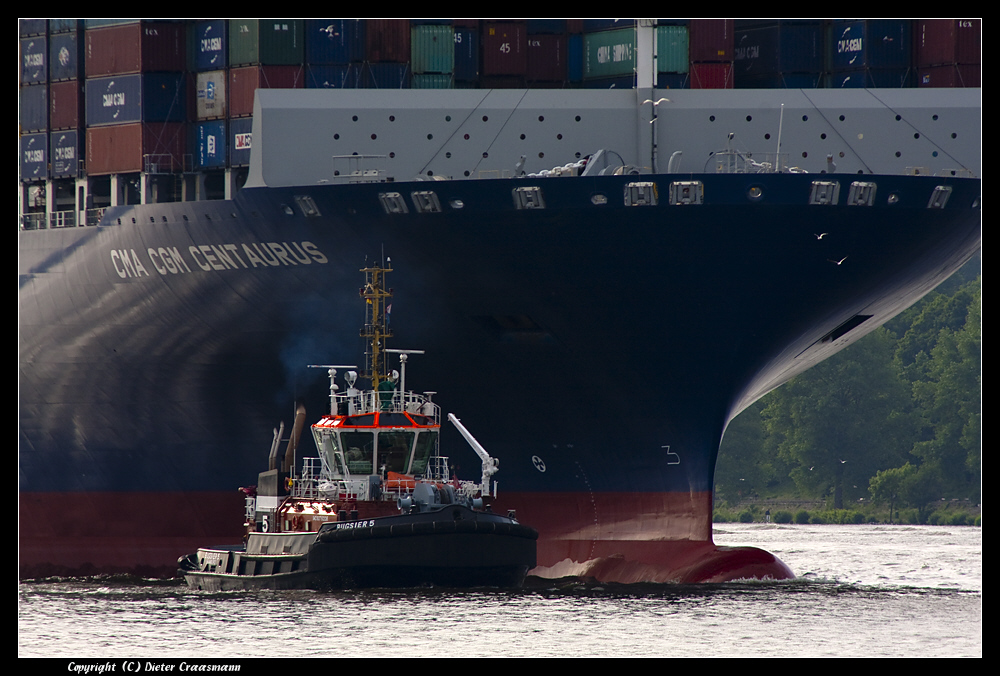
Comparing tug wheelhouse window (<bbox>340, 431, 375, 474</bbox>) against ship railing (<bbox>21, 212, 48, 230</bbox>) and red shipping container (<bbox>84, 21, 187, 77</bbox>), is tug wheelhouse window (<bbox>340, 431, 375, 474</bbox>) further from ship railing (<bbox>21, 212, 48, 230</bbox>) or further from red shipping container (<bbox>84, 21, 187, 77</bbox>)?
ship railing (<bbox>21, 212, 48, 230</bbox>)

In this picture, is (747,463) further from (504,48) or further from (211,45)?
(211,45)

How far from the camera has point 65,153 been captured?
44.5 metres

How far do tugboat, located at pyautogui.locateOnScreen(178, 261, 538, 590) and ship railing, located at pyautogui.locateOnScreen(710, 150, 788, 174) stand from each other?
7550mm

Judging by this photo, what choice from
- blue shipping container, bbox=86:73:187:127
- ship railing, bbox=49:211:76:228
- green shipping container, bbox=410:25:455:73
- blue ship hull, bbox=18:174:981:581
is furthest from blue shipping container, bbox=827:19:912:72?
ship railing, bbox=49:211:76:228

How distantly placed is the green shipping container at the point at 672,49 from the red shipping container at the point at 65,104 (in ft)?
48.4

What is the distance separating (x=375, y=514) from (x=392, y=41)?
40.5 ft

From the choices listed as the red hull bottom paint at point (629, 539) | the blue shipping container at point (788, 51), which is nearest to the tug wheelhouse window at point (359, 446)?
the red hull bottom paint at point (629, 539)

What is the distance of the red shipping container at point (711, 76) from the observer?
39.8 m

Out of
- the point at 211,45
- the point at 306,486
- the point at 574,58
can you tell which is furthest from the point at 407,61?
the point at 306,486

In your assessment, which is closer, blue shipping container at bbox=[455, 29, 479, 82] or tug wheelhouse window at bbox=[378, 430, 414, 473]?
tug wheelhouse window at bbox=[378, 430, 414, 473]

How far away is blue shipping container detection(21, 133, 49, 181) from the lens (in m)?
45.1

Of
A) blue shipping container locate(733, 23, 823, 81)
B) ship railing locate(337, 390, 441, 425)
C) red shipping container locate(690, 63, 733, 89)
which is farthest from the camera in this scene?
blue shipping container locate(733, 23, 823, 81)

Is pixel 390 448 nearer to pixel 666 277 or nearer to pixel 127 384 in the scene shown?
pixel 666 277

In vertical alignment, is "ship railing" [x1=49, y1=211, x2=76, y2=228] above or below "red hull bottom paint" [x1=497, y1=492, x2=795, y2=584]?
above
